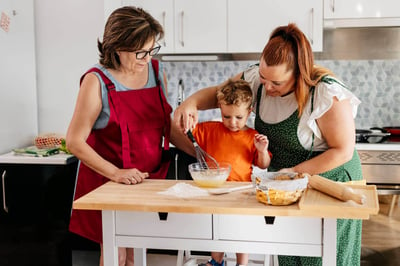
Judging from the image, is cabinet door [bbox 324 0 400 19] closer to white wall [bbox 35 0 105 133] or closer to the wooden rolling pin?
white wall [bbox 35 0 105 133]

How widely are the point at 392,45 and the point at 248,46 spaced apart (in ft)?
3.47

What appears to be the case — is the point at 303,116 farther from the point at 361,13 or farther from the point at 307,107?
the point at 361,13

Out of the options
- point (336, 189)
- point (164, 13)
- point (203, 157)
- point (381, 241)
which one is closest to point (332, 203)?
point (336, 189)

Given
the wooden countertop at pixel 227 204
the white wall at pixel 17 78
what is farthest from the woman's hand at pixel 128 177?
the white wall at pixel 17 78

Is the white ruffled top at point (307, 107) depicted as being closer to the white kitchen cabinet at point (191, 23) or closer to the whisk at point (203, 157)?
the whisk at point (203, 157)

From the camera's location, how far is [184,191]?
178 centimetres

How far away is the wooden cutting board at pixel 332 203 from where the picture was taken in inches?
59.7

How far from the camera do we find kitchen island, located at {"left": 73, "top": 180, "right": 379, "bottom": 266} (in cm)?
157

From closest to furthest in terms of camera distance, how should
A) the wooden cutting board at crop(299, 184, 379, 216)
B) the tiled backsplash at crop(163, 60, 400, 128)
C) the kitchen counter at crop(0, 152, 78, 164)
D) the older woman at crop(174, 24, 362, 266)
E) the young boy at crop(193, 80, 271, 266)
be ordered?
the wooden cutting board at crop(299, 184, 379, 216), the older woman at crop(174, 24, 362, 266), the young boy at crop(193, 80, 271, 266), the kitchen counter at crop(0, 152, 78, 164), the tiled backsplash at crop(163, 60, 400, 128)

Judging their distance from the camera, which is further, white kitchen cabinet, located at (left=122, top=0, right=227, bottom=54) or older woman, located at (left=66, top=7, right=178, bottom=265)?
white kitchen cabinet, located at (left=122, top=0, right=227, bottom=54)

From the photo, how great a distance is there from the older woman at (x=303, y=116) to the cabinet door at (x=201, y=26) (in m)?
1.44

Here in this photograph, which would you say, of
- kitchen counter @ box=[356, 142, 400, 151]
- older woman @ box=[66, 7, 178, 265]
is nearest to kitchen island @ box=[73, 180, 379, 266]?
older woman @ box=[66, 7, 178, 265]

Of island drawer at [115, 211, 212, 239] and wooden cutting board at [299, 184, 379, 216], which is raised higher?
wooden cutting board at [299, 184, 379, 216]

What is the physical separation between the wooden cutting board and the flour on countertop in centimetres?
34
